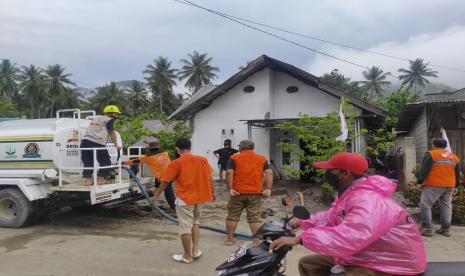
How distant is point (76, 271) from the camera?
5719mm

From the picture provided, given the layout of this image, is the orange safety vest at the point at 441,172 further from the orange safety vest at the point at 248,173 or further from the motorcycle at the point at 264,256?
the motorcycle at the point at 264,256

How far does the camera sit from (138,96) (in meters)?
63.8

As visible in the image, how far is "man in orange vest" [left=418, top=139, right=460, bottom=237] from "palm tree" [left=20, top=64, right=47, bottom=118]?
207ft

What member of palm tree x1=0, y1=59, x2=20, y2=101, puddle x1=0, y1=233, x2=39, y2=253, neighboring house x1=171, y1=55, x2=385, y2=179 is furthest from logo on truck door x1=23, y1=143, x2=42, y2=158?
palm tree x1=0, y1=59, x2=20, y2=101

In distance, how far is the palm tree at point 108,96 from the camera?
61938 mm

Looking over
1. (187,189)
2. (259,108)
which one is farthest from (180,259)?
(259,108)

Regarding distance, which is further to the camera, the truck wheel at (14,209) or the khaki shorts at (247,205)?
the truck wheel at (14,209)

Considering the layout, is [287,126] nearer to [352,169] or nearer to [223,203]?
[223,203]

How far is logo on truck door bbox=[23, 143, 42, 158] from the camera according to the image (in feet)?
27.9

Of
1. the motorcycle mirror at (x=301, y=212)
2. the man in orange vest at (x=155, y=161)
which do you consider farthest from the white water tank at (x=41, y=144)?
the motorcycle mirror at (x=301, y=212)

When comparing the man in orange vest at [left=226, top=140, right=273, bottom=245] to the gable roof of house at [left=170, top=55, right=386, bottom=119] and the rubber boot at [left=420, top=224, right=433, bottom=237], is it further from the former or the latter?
the gable roof of house at [left=170, top=55, right=386, bottom=119]

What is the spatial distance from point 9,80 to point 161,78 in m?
25.2

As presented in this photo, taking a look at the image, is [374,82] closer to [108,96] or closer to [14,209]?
[108,96]

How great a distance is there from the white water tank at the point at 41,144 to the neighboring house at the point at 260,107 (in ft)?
28.0
